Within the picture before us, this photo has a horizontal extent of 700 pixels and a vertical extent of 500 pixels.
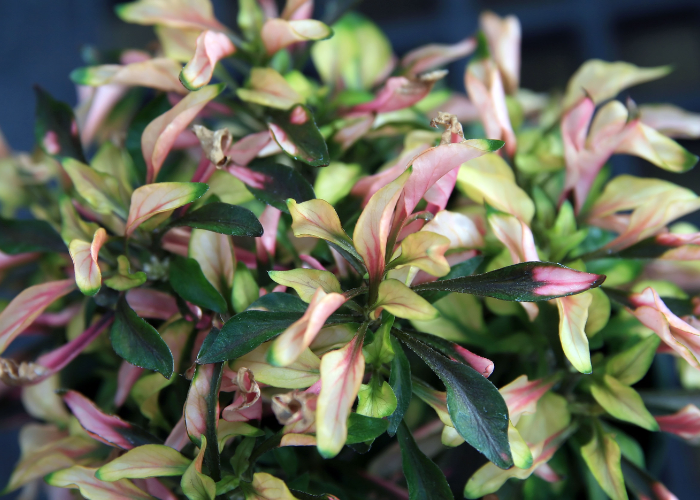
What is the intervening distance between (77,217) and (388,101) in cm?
20

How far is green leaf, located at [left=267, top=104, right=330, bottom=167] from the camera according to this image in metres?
0.31

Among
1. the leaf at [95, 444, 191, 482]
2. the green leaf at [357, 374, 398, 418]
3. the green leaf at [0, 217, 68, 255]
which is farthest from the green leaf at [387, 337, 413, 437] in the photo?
the green leaf at [0, 217, 68, 255]

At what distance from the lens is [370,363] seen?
287 mm

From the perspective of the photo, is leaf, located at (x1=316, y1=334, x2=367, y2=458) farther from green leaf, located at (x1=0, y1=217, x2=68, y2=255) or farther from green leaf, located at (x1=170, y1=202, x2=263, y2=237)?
green leaf, located at (x1=0, y1=217, x2=68, y2=255)

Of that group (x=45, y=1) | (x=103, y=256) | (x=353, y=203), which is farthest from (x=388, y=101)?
(x=45, y=1)

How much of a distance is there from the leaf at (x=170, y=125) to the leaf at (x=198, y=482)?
0.15m

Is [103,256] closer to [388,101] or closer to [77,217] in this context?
[77,217]

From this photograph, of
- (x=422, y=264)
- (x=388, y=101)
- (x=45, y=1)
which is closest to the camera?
(x=422, y=264)

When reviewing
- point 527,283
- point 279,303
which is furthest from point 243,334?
point 527,283

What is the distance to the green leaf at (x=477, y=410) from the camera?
26 cm

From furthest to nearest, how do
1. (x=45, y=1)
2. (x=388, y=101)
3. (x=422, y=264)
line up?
(x=45, y=1)
(x=388, y=101)
(x=422, y=264)

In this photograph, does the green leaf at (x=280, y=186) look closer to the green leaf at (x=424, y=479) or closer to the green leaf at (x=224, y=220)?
the green leaf at (x=224, y=220)

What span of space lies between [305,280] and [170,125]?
115 millimetres

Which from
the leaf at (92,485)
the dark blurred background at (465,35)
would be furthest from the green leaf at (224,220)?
the dark blurred background at (465,35)
